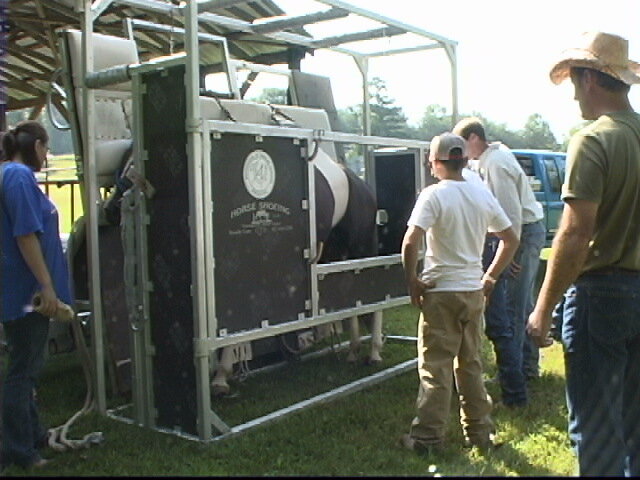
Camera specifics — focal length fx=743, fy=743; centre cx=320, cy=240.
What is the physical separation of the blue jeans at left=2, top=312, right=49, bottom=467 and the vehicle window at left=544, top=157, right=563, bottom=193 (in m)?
10.6

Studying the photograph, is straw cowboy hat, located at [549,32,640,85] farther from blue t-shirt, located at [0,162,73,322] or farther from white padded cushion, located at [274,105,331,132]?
white padded cushion, located at [274,105,331,132]

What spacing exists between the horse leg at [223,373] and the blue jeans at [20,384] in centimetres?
162

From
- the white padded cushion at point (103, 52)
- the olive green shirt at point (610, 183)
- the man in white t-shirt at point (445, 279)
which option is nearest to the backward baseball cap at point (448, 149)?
the man in white t-shirt at point (445, 279)

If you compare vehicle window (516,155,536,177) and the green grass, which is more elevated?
vehicle window (516,155,536,177)

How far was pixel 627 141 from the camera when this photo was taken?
293 centimetres

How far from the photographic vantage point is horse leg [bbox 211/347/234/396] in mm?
5273

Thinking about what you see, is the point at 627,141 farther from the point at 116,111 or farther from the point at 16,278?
the point at 116,111

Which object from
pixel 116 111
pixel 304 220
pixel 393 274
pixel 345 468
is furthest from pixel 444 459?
pixel 116 111

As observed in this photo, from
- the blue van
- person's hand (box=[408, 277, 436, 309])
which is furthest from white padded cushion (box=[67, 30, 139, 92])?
the blue van

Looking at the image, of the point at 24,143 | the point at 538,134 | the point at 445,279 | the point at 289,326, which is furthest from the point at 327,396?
the point at 538,134

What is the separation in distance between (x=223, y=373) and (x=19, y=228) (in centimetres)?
210

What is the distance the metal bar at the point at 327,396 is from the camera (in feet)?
14.6

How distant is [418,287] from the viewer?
4023 mm

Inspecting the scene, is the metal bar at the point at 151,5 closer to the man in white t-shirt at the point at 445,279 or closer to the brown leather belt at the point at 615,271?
the man in white t-shirt at the point at 445,279
